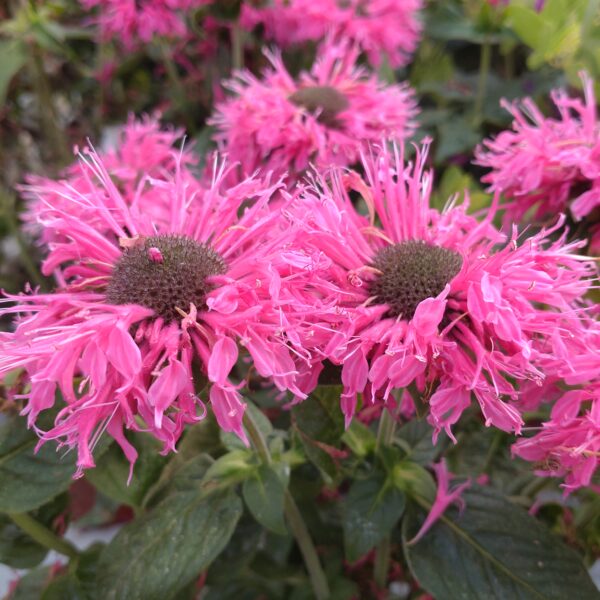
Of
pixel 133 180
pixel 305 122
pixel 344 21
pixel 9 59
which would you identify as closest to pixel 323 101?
pixel 305 122

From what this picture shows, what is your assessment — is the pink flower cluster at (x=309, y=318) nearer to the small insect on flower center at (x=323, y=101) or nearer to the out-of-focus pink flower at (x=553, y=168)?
the out-of-focus pink flower at (x=553, y=168)

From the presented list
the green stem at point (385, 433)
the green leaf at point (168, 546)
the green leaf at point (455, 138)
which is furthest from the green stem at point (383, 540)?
the green leaf at point (455, 138)

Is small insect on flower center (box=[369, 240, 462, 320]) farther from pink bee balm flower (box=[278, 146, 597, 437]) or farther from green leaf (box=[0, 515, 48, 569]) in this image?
green leaf (box=[0, 515, 48, 569])

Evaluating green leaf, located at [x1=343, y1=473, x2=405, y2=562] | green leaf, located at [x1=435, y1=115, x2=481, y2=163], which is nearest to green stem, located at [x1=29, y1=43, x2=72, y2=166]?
green leaf, located at [x1=435, y1=115, x2=481, y2=163]

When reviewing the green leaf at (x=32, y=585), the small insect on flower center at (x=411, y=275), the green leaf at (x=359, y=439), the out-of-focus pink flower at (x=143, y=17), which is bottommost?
the green leaf at (x=32, y=585)

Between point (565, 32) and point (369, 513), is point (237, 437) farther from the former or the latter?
point (565, 32)

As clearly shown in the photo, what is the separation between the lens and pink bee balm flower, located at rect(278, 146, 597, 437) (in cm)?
32

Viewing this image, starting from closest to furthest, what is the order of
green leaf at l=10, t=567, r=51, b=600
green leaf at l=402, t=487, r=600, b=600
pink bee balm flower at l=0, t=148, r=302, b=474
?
pink bee balm flower at l=0, t=148, r=302, b=474
green leaf at l=402, t=487, r=600, b=600
green leaf at l=10, t=567, r=51, b=600

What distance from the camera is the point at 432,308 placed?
318 mm

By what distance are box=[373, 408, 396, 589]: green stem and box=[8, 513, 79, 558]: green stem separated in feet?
0.81

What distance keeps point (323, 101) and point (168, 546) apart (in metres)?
0.43

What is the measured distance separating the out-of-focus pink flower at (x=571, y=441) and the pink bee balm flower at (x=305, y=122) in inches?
11.0

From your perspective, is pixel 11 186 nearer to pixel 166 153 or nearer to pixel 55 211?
pixel 166 153

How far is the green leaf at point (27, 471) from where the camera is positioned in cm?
43
